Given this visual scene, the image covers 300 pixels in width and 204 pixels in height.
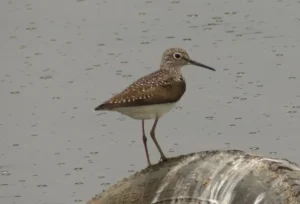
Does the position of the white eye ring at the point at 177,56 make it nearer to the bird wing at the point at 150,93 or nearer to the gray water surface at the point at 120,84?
the bird wing at the point at 150,93

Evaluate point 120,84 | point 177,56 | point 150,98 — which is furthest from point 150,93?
point 120,84

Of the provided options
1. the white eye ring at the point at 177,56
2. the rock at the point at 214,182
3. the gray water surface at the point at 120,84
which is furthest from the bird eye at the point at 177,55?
the rock at the point at 214,182

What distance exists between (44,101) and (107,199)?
→ 4519 millimetres

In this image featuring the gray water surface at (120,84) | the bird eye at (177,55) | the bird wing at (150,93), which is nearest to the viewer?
the bird wing at (150,93)

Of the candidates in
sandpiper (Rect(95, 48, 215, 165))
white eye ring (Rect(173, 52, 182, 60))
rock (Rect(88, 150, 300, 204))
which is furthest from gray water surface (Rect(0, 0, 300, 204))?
rock (Rect(88, 150, 300, 204))

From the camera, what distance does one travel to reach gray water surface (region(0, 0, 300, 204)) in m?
11.0

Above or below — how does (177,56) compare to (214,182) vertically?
above

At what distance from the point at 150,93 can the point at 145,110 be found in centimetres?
17

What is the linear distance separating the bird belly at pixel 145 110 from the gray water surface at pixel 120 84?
195cm

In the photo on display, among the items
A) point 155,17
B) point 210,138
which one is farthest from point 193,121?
point 155,17

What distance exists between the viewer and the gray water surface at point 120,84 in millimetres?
11016

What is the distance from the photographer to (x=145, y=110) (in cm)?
866

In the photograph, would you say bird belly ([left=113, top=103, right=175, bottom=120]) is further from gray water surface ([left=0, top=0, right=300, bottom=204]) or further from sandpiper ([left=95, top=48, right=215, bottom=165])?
gray water surface ([left=0, top=0, right=300, bottom=204])

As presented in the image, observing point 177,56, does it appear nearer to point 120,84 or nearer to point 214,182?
point 214,182
